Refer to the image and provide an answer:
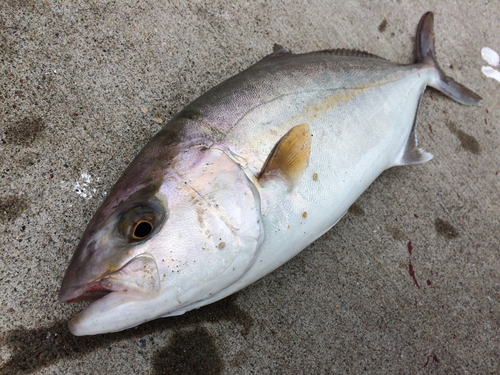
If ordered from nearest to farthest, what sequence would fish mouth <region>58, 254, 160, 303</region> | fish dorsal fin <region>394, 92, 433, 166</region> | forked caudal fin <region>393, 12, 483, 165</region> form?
fish mouth <region>58, 254, 160, 303</region>, fish dorsal fin <region>394, 92, 433, 166</region>, forked caudal fin <region>393, 12, 483, 165</region>

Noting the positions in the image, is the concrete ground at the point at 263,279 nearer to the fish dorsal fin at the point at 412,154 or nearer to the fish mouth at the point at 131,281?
the fish dorsal fin at the point at 412,154

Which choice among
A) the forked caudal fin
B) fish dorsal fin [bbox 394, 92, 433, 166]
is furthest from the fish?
the forked caudal fin

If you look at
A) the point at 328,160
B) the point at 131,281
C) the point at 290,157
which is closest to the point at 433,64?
the point at 328,160

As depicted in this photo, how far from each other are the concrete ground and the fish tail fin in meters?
0.08

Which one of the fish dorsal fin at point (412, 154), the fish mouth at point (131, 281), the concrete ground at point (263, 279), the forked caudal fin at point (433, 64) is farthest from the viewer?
the forked caudal fin at point (433, 64)

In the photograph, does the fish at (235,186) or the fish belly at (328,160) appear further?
the fish belly at (328,160)

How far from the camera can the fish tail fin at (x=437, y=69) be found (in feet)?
7.33

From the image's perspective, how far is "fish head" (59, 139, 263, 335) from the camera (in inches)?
39.0

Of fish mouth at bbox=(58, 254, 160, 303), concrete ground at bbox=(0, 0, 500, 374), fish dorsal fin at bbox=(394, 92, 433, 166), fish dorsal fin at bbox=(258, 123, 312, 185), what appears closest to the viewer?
fish mouth at bbox=(58, 254, 160, 303)

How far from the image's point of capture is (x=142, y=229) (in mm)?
1059

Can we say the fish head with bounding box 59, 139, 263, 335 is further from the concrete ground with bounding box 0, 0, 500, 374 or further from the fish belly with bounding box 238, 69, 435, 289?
the concrete ground with bounding box 0, 0, 500, 374

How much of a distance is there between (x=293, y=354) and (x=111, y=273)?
3.75 feet

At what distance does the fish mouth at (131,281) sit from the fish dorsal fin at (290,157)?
0.56 meters

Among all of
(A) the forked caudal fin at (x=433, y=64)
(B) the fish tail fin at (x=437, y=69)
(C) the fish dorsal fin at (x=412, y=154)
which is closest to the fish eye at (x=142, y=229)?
(C) the fish dorsal fin at (x=412, y=154)
